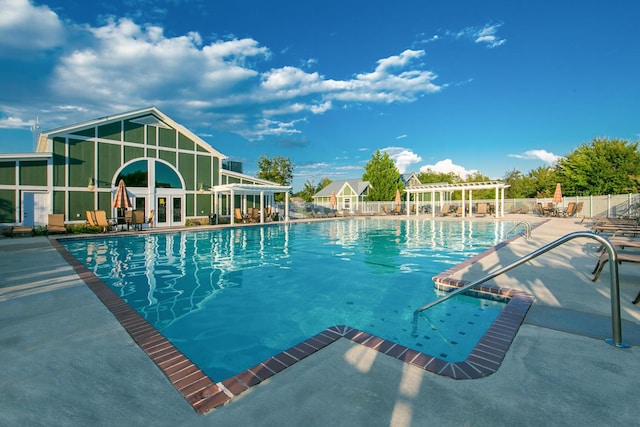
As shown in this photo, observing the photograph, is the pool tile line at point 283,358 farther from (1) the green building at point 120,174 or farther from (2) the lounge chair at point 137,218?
(1) the green building at point 120,174

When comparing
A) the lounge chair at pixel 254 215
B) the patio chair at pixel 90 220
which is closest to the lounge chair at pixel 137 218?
the patio chair at pixel 90 220

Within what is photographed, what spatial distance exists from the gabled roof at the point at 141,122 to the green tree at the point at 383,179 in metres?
23.4

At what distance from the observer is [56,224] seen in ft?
45.0

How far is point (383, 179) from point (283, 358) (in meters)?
37.7

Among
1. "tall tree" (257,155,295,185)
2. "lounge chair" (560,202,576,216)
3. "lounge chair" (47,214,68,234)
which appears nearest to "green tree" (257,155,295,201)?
"tall tree" (257,155,295,185)

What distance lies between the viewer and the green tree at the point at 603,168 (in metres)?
25.1

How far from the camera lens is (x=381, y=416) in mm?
1914

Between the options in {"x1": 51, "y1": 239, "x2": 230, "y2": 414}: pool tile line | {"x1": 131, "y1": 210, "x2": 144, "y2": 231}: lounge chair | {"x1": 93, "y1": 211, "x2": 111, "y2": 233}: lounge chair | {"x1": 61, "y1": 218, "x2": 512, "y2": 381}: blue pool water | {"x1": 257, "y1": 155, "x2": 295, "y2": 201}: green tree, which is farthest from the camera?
{"x1": 257, "y1": 155, "x2": 295, "y2": 201}: green tree

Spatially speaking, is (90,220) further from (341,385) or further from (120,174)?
(341,385)

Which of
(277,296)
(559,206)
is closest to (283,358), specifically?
(277,296)

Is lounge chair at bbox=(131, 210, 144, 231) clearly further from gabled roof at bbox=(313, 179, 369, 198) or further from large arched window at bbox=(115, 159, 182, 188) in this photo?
gabled roof at bbox=(313, 179, 369, 198)

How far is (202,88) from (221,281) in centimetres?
1995

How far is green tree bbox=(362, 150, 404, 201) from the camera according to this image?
38.8 m

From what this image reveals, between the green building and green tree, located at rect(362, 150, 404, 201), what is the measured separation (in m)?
20.7
